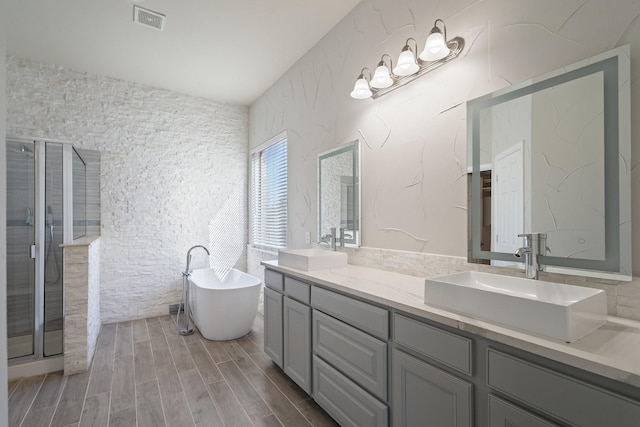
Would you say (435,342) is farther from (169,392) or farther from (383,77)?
(169,392)

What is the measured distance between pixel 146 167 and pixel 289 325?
2.95 metres

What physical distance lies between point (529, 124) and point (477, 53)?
1.68ft

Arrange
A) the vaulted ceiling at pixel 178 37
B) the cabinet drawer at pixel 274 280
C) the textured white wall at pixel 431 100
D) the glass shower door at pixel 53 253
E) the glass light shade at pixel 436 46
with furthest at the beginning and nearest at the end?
the glass shower door at pixel 53 253
the vaulted ceiling at pixel 178 37
the cabinet drawer at pixel 274 280
the glass light shade at pixel 436 46
the textured white wall at pixel 431 100

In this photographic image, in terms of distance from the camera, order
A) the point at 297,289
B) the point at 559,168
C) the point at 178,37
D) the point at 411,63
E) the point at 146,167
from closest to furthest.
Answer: the point at 559,168 → the point at 411,63 → the point at 297,289 → the point at 178,37 → the point at 146,167

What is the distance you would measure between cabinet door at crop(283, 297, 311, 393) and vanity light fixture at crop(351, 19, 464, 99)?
5.19 feet

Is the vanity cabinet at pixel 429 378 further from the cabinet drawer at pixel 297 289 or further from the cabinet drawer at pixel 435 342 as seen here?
the cabinet drawer at pixel 297 289

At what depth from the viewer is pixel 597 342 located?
36.7 inches

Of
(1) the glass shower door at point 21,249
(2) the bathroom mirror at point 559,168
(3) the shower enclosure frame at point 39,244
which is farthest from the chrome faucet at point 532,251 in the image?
(1) the glass shower door at point 21,249

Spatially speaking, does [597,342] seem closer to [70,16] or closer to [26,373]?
[26,373]

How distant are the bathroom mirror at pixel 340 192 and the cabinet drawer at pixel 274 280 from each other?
0.59 m

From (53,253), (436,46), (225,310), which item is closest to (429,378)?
(436,46)

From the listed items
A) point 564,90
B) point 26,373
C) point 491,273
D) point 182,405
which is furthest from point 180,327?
point 564,90

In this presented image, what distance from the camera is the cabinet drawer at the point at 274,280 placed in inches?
95.7

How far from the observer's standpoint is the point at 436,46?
1722 mm
